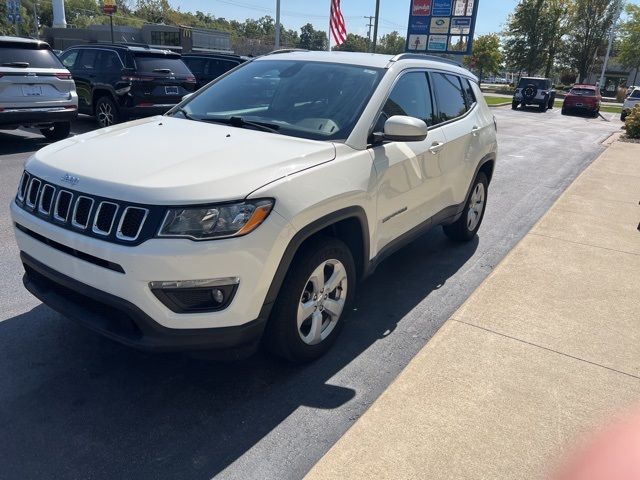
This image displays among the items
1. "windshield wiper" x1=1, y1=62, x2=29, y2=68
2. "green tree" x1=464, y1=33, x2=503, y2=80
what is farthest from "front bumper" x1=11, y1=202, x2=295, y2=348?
"green tree" x1=464, y1=33, x2=503, y2=80

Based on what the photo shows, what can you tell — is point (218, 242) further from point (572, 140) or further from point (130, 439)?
point (572, 140)

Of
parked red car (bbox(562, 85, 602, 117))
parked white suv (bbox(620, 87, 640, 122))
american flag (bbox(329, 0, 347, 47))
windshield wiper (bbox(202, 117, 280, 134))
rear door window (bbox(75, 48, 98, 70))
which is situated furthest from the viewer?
parked red car (bbox(562, 85, 602, 117))

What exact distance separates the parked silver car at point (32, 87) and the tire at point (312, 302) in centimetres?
727

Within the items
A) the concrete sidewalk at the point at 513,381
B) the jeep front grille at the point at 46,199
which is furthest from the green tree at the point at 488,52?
the jeep front grille at the point at 46,199

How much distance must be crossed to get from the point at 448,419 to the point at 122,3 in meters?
128

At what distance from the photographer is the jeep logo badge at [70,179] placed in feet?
8.69

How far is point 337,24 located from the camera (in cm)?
2117

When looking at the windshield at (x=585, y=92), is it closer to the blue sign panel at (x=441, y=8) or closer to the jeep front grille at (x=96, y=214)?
the blue sign panel at (x=441, y=8)

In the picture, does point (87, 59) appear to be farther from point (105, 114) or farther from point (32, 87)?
point (32, 87)

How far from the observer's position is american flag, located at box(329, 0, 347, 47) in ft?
68.8

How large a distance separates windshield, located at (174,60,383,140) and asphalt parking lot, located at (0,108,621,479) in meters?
1.47

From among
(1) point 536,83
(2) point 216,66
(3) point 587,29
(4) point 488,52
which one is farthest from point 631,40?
(2) point 216,66

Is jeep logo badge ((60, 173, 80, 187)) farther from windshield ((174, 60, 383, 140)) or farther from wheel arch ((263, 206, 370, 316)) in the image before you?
windshield ((174, 60, 383, 140))

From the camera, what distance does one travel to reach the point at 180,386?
2.97 m
